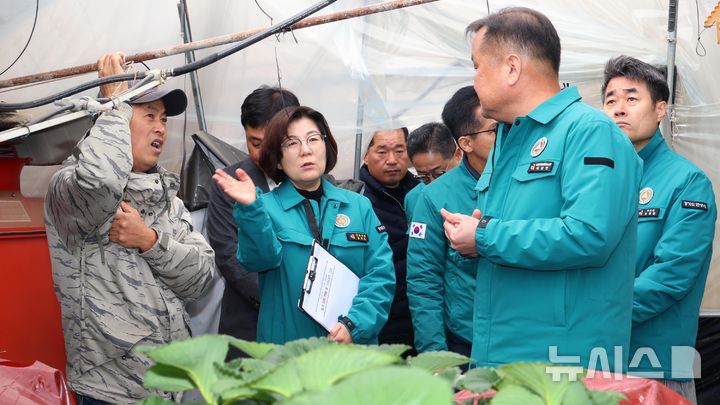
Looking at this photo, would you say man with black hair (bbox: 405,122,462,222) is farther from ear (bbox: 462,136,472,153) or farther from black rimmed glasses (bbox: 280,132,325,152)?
black rimmed glasses (bbox: 280,132,325,152)

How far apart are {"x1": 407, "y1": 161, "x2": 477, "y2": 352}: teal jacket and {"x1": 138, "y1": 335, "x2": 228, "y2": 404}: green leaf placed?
2422 millimetres

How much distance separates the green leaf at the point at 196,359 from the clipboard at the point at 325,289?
6.33 ft

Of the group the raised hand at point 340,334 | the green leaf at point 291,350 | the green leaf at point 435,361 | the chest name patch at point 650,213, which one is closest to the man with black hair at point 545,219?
the raised hand at point 340,334

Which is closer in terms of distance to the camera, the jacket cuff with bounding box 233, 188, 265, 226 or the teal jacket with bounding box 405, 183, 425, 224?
the jacket cuff with bounding box 233, 188, 265, 226

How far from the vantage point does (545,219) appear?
7.76ft

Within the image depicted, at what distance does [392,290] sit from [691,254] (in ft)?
3.76

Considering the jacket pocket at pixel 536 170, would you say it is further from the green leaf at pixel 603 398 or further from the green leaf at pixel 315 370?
the green leaf at pixel 315 370

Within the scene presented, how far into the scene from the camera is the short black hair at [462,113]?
3.75 meters

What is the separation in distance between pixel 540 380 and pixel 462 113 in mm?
2692

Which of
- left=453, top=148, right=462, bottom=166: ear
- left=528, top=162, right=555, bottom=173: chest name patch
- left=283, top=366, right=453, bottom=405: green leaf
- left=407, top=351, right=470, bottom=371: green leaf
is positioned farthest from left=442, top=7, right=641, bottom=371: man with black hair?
left=453, top=148, right=462, bottom=166: ear

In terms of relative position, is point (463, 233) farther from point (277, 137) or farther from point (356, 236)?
point (277, 137)

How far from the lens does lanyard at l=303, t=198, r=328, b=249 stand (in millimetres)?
3277

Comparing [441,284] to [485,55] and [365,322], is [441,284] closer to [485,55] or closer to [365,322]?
[365,322]

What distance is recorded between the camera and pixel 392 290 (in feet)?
11.0
